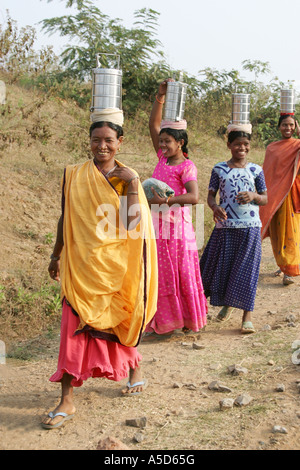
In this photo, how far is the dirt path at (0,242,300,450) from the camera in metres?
3.33

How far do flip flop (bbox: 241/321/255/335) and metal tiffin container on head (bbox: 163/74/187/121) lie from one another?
191cm

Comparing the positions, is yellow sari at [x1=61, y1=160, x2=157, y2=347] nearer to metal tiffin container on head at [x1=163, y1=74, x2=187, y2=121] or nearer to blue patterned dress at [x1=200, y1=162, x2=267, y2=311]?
metal tiffin container on head at [x1=163, y1=74, x2=187, y2=121]

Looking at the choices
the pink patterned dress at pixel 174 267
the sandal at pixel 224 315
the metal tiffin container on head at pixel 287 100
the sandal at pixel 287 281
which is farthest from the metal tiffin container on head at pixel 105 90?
the sandal at pixel 287 281

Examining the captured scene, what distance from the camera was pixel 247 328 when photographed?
532 centimetres

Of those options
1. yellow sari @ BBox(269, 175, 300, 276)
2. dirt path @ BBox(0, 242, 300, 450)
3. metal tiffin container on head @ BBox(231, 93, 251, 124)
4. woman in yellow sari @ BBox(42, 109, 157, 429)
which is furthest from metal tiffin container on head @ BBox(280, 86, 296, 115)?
woman in yellow sari @ BBox(42, 109, 157, 429)

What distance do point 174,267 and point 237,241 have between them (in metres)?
0.71

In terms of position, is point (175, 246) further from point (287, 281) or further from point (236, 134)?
point (287, 281)

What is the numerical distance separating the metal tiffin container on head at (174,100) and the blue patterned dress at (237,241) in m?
0.71

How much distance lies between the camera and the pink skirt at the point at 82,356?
3.56 m

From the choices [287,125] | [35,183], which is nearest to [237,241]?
[287,125]
